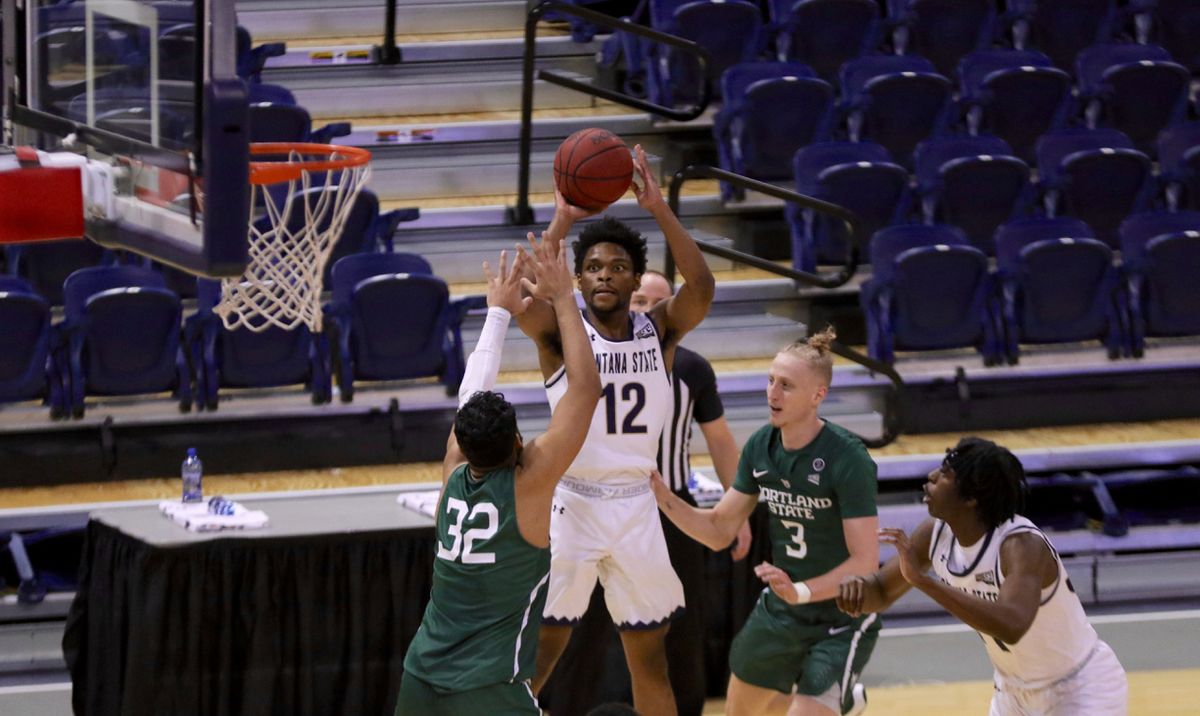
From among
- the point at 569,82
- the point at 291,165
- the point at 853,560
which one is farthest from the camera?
the point at 569,82

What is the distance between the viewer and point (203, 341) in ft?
26.3

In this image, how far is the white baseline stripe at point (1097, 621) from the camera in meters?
7.51

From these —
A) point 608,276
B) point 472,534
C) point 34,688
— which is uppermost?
point 608,276

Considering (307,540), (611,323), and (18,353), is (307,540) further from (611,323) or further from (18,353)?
(18,353)

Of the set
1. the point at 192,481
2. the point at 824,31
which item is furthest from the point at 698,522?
the point at 824,31

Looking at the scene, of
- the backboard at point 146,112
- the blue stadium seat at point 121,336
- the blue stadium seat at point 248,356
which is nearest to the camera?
the backboard at point 146,112

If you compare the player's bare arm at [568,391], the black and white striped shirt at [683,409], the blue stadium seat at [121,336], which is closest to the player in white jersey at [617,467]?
the black and white striped shirt at [683,409]

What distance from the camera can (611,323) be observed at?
5363 mm

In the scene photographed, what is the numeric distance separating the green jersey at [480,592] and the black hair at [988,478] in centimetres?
→ 117

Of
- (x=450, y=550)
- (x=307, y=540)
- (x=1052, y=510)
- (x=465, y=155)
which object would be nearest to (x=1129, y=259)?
(x=1052, y=510)

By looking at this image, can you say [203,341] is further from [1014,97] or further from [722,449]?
[1014,97]

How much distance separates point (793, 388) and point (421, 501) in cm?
202

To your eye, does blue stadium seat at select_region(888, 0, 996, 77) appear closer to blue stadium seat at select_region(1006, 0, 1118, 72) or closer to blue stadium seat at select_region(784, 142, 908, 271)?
blue stadium seat at select_region(1006, 0, 1118, 72)

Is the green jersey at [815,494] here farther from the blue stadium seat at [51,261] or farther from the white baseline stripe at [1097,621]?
the blue stadium seat at [51,261]
